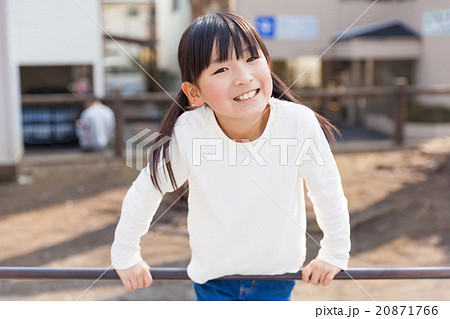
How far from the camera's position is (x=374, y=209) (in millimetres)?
3723

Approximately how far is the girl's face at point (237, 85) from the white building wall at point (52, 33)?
369cm

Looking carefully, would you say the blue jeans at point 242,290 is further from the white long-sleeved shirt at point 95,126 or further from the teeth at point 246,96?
the white long-sleeved shirt at point 95,126

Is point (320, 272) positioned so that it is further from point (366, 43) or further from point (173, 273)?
point (366, 43)

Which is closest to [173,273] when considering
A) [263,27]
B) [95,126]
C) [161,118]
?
[263,27]

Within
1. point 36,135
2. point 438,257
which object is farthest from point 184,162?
point 36,135

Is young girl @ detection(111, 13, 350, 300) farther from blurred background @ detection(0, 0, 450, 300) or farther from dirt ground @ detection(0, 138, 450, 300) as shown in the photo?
dirt ground @ detection(0, 138, 450, 300)

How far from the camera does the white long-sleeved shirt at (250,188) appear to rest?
3.15 ft

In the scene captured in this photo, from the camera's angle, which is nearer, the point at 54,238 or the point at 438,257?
the point at 438,257

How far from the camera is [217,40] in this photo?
2.88 ft

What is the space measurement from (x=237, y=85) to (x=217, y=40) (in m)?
0.08

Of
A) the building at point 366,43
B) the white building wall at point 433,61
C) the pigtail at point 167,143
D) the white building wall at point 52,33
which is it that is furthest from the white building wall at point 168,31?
the white building wall at point 433,61

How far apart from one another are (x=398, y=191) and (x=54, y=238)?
2551 mm

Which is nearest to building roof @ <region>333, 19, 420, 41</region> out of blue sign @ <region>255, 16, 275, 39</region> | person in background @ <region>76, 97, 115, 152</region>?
person in background @ <region>76, 97, 115, 152</region>

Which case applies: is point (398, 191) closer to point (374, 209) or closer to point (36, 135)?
point (374, 209)
